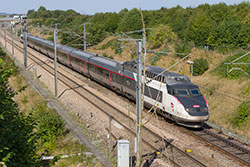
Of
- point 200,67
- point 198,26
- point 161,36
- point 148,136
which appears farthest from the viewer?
point 161,36

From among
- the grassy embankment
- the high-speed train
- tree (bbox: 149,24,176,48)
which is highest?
Result: tree (bbox: 149,24,176,48)

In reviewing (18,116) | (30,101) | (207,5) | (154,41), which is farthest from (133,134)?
(207,5)

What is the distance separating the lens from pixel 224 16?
53156mm

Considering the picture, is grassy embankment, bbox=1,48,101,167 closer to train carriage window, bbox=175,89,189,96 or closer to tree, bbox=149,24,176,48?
train carriage window, bbox=175,89,189,96

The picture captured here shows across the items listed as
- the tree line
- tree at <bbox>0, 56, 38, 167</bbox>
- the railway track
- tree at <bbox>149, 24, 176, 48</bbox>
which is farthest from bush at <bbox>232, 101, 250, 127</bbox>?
tree at <bbox>149, 24, 176, 48</bbox>

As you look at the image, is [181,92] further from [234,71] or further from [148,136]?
[234,71]

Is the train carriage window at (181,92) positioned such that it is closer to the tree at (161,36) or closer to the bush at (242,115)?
the bush at (242,115)

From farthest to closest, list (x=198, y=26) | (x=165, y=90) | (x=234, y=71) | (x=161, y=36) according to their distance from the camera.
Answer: (x=161, y=36) < (x=198, y=26) < (x=234, y=71) < (x=165, y=90)

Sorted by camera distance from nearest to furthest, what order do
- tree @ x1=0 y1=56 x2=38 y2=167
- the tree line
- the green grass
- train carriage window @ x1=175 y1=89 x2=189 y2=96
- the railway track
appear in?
tree @ x1=0 y1=56 x2=38 y2=167, the railway track, train carriage window @ x1=175 y1=89 x2=189 y2=96, the green grass, the tree line

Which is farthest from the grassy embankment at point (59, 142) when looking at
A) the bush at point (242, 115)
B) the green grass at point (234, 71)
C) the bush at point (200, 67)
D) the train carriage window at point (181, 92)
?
the bush at point (200, 67)

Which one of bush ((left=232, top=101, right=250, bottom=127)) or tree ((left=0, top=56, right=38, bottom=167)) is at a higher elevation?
tree ((left=0, top=56, right=38, bottom=167))

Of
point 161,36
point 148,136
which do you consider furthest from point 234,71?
point 161,36

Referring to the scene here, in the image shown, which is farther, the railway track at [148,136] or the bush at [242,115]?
the bush at [242,115]

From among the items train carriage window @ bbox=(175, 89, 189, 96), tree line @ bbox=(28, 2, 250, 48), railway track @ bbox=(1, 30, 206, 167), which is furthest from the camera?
tree line @ bbox=(28, 2, 250, 48)
